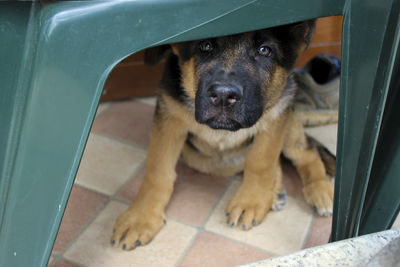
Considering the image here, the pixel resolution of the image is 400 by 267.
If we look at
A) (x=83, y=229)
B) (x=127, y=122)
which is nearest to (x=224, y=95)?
(x=83, y=229)

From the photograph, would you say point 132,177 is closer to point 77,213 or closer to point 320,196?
point 77,213

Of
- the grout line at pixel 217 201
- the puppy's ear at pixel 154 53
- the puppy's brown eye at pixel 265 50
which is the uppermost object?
the puppy's brown eye at pixel 265 50

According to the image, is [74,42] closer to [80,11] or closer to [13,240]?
[80,11]

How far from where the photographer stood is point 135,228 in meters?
2.38

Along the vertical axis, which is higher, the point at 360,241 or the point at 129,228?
the point at 360,241

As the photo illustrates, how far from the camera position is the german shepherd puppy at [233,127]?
204 cm

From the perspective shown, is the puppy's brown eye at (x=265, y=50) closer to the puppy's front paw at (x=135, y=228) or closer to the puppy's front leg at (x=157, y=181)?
the puppy's front leg at (x=157, y=181)

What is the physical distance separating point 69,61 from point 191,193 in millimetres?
1567

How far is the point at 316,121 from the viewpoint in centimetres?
337

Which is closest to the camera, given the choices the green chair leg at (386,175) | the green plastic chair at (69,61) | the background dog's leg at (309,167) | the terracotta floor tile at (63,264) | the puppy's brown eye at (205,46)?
the green plastic chair at (69,61)

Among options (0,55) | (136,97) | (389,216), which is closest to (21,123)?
(0,55)

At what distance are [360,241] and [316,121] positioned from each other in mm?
2027

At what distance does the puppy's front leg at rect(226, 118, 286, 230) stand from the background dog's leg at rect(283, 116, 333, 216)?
207 millimetres

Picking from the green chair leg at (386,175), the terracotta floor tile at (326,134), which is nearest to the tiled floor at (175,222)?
the terracotta floor tile at (326,134)
